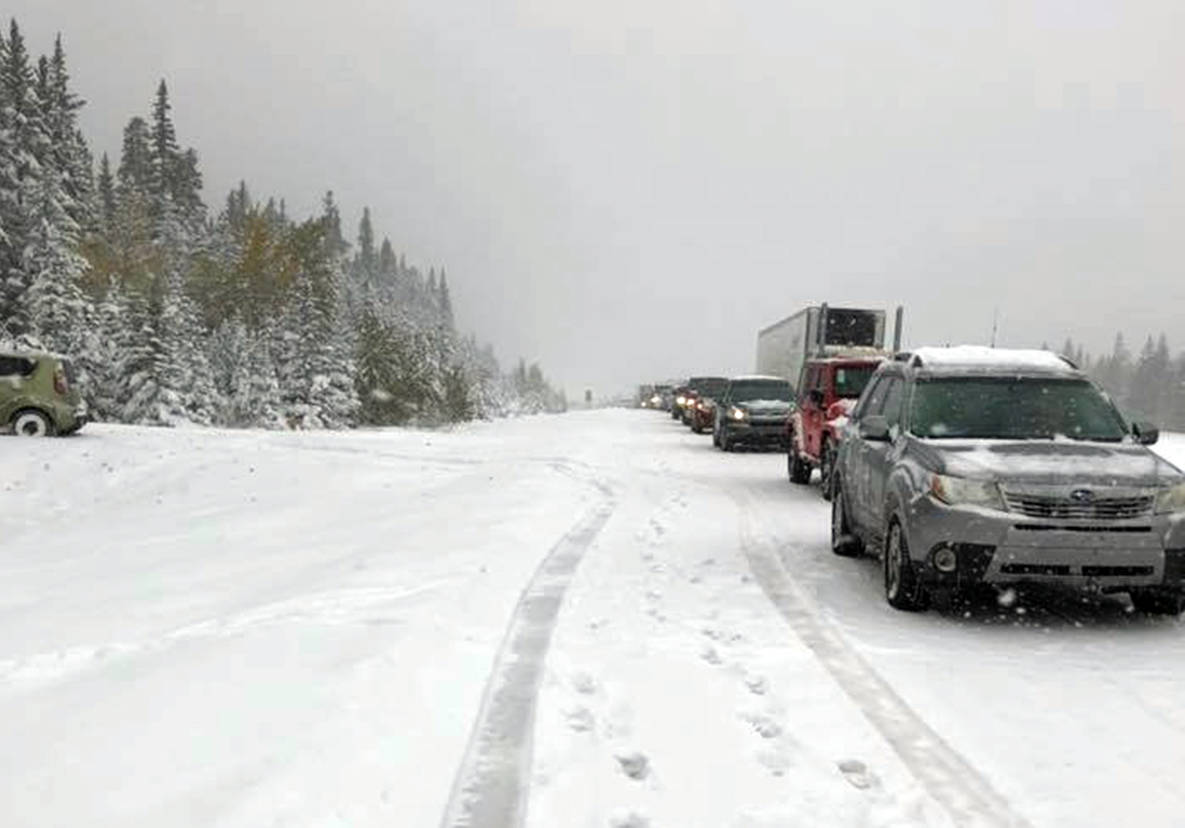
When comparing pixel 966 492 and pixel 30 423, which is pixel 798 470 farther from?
pixel 30 423

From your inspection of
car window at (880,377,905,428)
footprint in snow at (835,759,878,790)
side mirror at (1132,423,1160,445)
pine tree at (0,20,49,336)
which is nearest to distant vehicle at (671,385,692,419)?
pine tree at (0,20,49,336)

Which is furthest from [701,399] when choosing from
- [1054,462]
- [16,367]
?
[1054,462]

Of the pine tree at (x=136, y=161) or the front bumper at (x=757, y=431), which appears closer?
the front bumper at (x=757, y=431)

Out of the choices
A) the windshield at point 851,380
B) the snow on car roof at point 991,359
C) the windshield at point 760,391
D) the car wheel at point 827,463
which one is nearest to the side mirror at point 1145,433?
the snow on car roof at point 991,359

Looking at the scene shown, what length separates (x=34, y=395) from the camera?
21.1 metres

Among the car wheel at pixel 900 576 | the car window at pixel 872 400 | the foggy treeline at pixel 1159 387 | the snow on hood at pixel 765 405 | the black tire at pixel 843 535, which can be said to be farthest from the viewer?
the foggy treeline at pixel 1159 387

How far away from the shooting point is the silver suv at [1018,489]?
6340 mm

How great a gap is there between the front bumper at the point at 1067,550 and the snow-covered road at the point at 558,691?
408mm

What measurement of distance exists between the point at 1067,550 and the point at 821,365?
1069 cm

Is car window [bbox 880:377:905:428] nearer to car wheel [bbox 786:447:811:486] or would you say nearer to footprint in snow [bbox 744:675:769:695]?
footprint in snow [bbox 744:675:769:695]

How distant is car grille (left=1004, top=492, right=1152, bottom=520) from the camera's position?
6.34 m

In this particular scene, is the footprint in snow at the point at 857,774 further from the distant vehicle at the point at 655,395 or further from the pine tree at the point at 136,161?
the pine tree at the point at 136,161

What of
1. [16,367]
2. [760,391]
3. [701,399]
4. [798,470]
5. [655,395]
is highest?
[655,395]

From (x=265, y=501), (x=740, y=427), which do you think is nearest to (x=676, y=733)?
(x=265, y=501)
